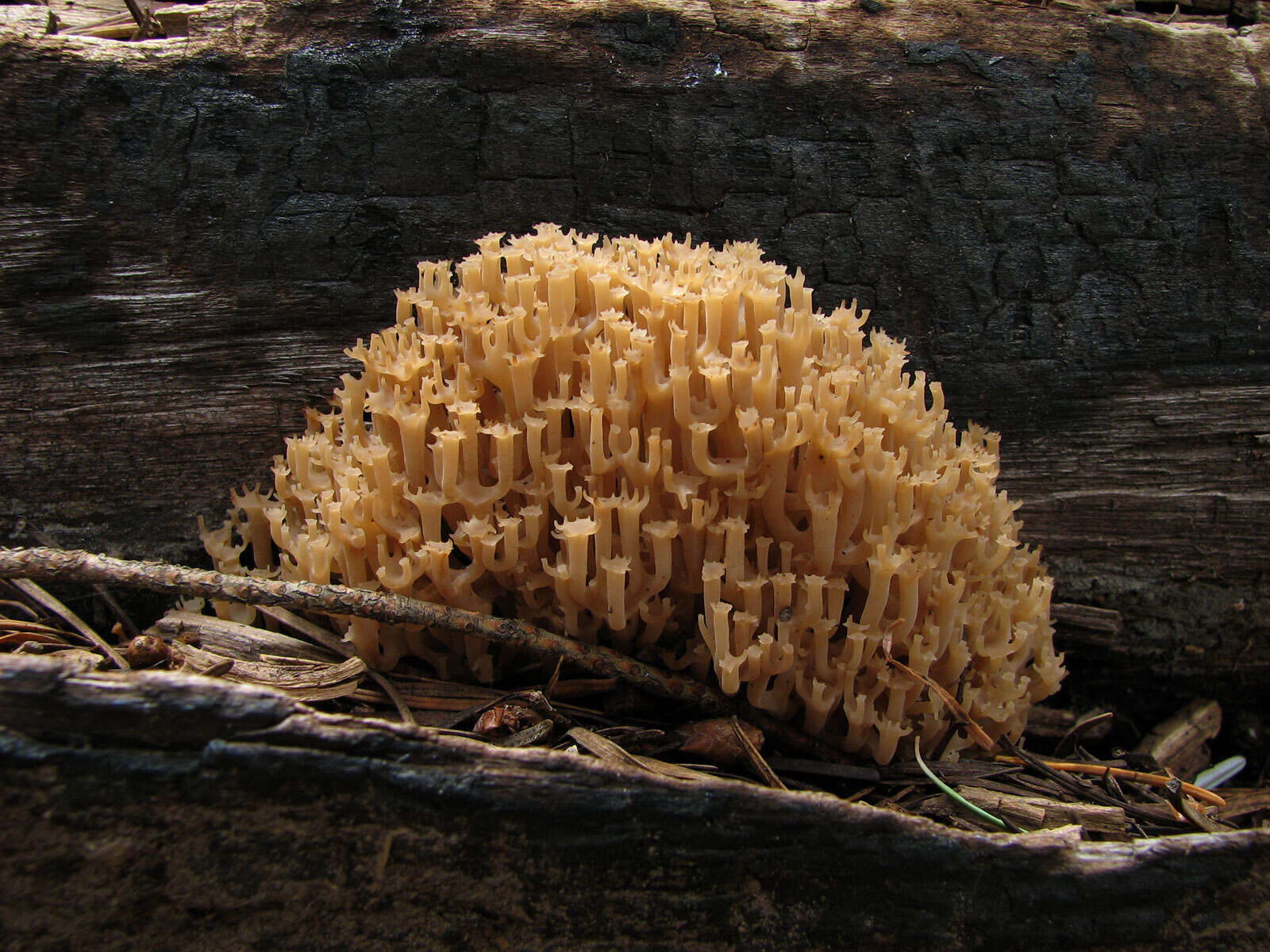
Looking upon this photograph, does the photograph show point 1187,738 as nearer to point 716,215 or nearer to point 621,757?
point 621,757

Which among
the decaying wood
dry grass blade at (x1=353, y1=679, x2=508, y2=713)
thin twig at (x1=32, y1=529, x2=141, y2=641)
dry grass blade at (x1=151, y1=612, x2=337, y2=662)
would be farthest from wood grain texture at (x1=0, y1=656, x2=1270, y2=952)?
the decaying wood

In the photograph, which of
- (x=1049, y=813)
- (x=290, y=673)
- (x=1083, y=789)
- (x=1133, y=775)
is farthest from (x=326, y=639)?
(x=1133, y=775)

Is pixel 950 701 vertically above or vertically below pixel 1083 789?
above

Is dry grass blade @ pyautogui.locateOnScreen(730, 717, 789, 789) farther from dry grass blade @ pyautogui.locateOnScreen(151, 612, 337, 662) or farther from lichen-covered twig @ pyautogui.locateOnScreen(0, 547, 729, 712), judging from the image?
dry grass blade @ pyautogui.locateOnScreen(151, 612, 337, 662)

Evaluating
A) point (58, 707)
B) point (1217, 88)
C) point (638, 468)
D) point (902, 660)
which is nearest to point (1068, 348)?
point (1217, 88)

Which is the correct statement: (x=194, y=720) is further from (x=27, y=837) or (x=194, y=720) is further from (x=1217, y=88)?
(x=1217, y=88)
